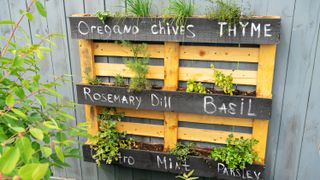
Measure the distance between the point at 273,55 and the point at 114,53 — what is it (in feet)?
3.28

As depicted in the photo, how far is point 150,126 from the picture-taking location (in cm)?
211

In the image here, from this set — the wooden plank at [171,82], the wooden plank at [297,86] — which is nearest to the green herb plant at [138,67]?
the wooden plank at [171,82]

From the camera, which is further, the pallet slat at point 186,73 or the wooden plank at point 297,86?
the pallet slat at point 186,73

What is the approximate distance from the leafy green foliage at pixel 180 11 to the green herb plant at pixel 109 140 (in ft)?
2.62

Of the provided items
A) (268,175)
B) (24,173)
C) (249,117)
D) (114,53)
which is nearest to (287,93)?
(249,117)

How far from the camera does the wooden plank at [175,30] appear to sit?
1636 millimetres

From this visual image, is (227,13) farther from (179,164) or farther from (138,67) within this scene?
(179,164)

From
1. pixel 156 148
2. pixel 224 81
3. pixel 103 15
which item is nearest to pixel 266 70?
pixel 224 81

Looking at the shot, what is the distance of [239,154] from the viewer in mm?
1884

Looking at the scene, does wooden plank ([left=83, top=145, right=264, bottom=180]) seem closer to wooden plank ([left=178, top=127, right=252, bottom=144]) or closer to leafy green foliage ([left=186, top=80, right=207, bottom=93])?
wooden plank ([left=178, top=127, right=252, bottom=144])

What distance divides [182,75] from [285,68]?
630mm

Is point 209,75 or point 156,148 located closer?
point 209,75

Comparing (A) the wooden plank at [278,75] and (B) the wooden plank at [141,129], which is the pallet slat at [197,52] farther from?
(B) the wooden plank at [141,129]

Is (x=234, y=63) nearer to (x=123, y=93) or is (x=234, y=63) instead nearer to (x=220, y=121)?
(x=220, y=121)
